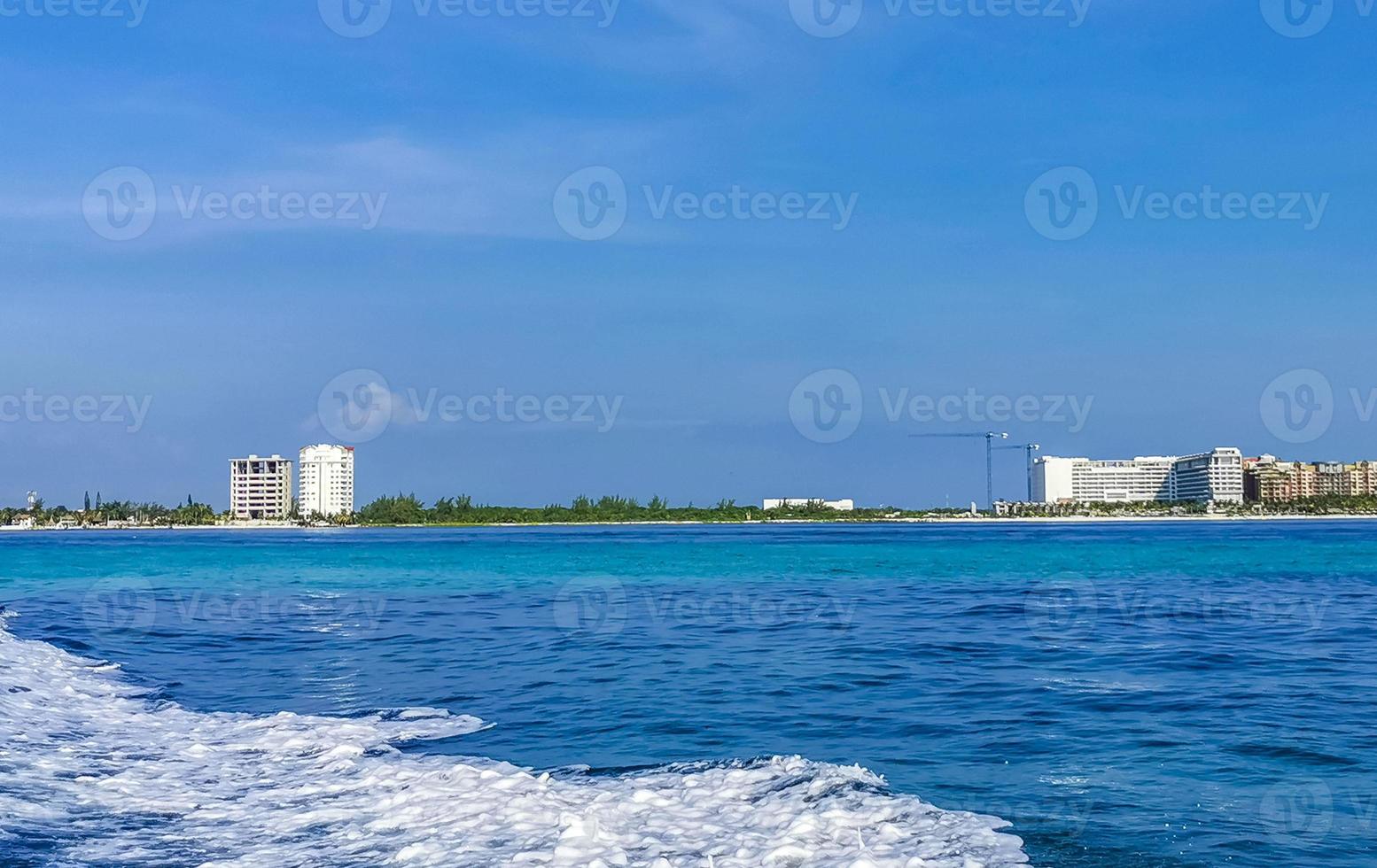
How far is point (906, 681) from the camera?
15094 mm

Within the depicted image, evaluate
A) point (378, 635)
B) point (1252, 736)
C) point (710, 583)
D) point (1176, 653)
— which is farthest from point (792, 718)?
point (710, 583)

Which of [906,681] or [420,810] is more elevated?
[420,810]

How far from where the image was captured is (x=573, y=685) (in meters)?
15.2

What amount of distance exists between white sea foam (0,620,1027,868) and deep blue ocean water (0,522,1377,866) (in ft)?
1.50

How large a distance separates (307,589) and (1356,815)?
118 ft

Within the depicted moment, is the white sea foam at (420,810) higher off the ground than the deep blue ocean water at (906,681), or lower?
higher

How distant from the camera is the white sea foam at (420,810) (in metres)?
7.29

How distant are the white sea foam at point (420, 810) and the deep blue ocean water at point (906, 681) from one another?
46 centimetres

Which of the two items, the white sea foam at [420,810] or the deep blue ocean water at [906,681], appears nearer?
the white sea foam at [420,810]

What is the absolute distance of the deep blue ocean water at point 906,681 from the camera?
8828 mm

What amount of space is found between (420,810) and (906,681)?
27.6 feet

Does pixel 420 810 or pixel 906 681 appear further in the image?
pixel 906 681

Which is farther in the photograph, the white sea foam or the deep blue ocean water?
the deep blue ocean water

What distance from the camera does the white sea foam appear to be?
23.9 feet
